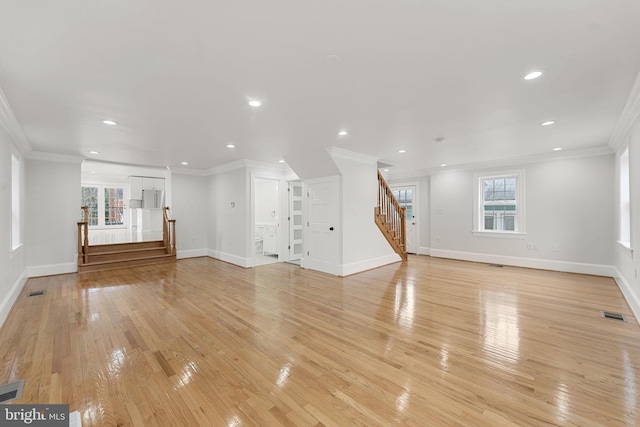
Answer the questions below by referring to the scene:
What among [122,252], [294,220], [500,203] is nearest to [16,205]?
[122,252]

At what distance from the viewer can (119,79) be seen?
2.45m

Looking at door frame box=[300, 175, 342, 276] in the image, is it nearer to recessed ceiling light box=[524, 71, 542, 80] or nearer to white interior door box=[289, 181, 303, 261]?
white interior door box=[289, 181, 303, 261]

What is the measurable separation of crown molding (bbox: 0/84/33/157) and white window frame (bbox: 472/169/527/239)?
27.7 feet

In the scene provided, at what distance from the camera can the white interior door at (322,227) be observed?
559 cm

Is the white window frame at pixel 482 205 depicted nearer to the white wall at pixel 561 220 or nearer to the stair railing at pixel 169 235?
the white wall at pixel 561 220

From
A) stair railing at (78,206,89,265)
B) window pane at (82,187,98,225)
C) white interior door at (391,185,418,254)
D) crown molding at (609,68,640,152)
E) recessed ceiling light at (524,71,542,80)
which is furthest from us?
window pane at (82,187,98,225)

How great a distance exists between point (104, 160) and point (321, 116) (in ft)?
18.7

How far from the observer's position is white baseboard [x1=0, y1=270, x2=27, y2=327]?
3251 millimetres

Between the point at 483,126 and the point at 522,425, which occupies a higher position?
the point at 483,126

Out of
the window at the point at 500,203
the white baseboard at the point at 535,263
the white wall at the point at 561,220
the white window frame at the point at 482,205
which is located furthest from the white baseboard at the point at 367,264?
the window at the point at 500,203

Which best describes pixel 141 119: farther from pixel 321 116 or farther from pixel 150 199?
pixel 150 199

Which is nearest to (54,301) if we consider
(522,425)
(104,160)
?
(104,160)

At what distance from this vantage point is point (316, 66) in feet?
7.41

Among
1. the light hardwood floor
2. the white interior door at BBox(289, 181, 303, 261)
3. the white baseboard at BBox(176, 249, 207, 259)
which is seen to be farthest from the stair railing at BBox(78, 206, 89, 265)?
the white interior door at BBox(289, 181, 303, 261)
